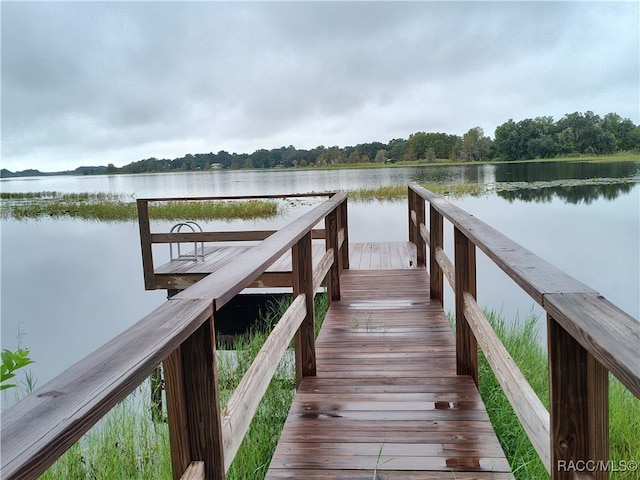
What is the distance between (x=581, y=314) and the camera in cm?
110

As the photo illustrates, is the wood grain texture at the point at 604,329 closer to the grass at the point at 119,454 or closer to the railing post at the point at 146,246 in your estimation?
the grass at the point at 119,454

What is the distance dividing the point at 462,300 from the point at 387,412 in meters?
0.70

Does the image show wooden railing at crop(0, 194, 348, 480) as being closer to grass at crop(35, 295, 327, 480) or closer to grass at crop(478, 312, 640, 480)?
grass at crop(35, 295, 327, 480)

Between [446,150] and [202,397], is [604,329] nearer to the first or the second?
[202,397]

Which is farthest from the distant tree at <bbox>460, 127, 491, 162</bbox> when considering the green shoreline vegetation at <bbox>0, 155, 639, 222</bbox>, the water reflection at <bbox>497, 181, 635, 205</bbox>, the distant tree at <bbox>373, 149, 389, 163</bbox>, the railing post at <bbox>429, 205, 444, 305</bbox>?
the railing post at <bbox>429, 205, 444, 305</bbox>

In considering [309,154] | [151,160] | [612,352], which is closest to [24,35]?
[612,352]

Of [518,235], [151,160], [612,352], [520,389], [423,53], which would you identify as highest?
[423,53]

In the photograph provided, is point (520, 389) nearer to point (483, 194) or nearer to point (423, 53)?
point (483, 194)

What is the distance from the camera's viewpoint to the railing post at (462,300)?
283 cm

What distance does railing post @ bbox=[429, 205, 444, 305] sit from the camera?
4223 millimetres

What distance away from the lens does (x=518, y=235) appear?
51.4 feet

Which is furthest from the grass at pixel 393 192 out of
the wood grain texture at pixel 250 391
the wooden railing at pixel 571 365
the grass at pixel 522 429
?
the wooden railing at pixel 571 365

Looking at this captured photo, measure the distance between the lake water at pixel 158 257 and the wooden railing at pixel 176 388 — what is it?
15.8 ft

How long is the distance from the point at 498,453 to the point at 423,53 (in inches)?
1189
